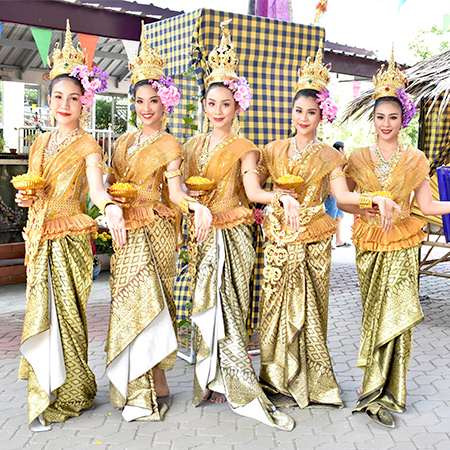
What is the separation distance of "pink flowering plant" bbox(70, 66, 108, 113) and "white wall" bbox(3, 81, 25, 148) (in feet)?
28.1

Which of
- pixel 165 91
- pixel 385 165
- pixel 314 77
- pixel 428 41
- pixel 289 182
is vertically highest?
pixel 428 41

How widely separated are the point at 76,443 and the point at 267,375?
1.22 m

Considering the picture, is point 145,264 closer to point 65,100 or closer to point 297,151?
point 65,100

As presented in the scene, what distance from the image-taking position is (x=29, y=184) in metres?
3.18

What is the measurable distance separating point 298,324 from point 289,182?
89 cm

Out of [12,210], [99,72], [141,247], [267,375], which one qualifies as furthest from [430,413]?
[12,210]

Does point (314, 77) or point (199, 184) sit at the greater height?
point (314, 77)

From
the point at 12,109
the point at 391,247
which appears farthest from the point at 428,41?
the point at 391,247

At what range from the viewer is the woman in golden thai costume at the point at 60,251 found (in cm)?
333

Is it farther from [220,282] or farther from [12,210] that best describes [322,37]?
[12,210]

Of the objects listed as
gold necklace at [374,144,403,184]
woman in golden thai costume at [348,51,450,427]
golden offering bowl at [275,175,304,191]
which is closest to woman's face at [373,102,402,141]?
woman in golden thai costume at [348,51,450,427]

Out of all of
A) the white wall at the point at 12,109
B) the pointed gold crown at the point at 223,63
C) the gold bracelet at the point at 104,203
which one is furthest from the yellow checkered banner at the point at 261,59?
the white wall at the point at 12,109

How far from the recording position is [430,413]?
3633mm

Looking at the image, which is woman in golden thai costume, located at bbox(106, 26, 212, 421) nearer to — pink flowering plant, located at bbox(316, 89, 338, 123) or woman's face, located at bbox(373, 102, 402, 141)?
pink flowering plant, located at bbox(316, 89, 338, 123)
